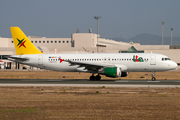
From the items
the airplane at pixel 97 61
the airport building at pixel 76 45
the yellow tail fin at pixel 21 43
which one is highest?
the airport building at pixel 76 45

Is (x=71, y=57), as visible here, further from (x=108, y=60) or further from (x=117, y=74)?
(x=117, y=74)

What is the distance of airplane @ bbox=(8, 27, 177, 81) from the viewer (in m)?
37.7

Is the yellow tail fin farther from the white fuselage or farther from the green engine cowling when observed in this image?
the green engine cowling

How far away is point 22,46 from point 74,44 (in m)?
95.7

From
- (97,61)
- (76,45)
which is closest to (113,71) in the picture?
(97,61)

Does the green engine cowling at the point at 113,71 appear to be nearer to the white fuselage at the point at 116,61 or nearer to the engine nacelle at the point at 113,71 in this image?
the engine nacelle at the point at 113,71

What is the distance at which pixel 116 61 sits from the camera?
38.7 m

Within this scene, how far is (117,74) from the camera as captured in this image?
35781 millimetres

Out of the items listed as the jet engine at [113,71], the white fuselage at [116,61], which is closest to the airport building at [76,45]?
the white fuselage at [116,61]

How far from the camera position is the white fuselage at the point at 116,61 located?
38250 mm

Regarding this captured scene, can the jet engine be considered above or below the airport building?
below

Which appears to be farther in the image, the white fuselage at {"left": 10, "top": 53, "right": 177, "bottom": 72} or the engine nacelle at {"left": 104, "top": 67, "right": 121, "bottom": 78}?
the white fuselage at {"left": 10, "top": 53, "right": 177, "bottom": 72}

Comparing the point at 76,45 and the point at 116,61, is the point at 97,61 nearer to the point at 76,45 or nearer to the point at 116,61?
the point at 116,61

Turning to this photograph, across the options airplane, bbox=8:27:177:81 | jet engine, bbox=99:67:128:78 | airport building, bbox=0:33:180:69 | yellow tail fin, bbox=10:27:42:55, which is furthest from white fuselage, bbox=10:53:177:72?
airport building, bbox=0:33:180:69
